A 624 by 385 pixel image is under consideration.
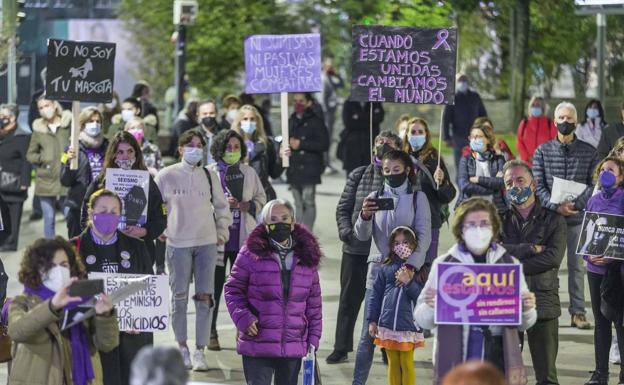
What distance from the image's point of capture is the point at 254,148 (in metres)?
15.8

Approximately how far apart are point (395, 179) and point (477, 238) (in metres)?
2.61

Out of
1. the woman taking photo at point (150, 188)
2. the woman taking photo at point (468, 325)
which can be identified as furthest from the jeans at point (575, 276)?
the woman taking photo at point (468, 325)

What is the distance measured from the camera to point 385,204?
39.7ft

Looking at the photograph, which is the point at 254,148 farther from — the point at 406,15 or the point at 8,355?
the point at 406,15

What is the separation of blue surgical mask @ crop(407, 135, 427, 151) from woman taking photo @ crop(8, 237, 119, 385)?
223 inches

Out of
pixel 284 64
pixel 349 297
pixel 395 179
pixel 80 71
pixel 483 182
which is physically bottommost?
pixel 349 297

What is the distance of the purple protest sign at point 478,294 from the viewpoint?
9.25 meters

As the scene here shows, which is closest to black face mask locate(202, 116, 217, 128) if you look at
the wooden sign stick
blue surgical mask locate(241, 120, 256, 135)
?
blue surgical mask locate(241, 120, 256, 135)

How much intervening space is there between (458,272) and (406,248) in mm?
2357

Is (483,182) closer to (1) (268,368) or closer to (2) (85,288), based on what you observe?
(1) (268,368)

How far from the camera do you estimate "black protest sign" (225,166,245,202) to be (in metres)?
14.0

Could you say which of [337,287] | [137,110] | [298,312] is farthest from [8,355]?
[137,110]

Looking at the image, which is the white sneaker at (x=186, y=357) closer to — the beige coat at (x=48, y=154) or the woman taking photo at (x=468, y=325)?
the woman taking photo at (x=468, y=325)

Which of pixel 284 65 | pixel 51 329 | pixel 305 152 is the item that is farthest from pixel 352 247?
pixel 305 152
